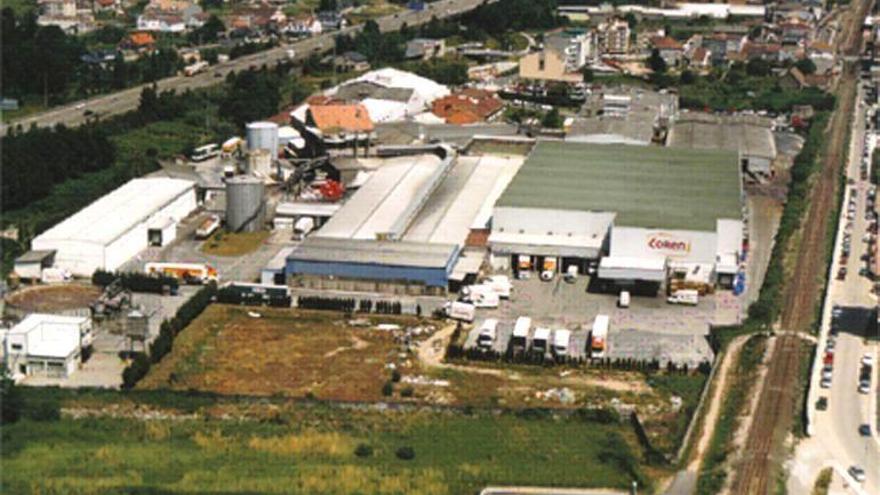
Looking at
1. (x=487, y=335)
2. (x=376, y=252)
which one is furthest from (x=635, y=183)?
(x=487, y=335)

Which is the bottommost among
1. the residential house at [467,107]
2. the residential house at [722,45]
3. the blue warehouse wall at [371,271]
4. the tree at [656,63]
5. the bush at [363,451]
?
the bush at [363,451]

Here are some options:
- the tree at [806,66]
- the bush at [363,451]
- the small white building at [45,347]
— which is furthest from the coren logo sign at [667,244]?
the tree at [806,66]

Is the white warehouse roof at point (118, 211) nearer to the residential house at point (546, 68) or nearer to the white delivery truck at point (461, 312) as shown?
the white delivery truck at point (461, 312)

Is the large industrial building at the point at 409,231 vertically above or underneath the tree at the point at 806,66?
underneath

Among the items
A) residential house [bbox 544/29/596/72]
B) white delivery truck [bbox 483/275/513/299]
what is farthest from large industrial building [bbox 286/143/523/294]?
residential house [bbox 544/29/596/72]

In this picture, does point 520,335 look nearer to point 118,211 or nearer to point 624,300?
point 624,300

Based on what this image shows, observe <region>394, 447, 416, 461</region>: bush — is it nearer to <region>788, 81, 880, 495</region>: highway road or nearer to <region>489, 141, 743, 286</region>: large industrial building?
<region>788, 81, 880, 495</region>: highway road
